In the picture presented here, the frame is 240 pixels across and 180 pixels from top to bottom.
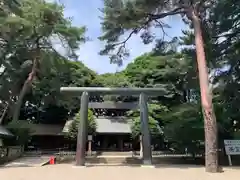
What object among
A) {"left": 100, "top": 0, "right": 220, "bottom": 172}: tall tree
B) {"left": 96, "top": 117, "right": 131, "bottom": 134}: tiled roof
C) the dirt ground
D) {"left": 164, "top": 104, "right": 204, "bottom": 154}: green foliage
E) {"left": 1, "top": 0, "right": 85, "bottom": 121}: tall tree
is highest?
{"left": 1, "top": 0, "right": 85, "bottom": 121}: tall tree

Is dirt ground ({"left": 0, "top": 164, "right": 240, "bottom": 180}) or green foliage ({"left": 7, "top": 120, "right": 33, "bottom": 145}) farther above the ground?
green foliage ({"left": 7, "top": 120, "right": 33, "bottom": 145})

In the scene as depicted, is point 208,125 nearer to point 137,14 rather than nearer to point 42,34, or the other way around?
point 137,14

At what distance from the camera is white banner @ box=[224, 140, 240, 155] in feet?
55.0

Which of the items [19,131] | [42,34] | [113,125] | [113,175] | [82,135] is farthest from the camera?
[113,125]

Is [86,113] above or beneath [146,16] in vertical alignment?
beneath

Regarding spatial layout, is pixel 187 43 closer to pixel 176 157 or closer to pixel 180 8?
pixel 180 8

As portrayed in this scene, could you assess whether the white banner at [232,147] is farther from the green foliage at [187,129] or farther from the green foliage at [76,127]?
the green foliage at [76,127]

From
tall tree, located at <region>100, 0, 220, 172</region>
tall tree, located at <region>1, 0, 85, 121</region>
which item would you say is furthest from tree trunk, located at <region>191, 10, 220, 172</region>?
tall tree, located at <region>1, 0, 85, 121</region>

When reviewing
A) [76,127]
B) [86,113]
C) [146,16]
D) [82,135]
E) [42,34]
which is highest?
[42,34]

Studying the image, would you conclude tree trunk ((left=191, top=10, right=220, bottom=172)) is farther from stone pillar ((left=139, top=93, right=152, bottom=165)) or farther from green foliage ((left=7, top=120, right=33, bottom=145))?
green foliage ((left=7, top=120, right=33, bottom=145))

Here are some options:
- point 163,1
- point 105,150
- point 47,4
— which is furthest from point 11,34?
point 105,150

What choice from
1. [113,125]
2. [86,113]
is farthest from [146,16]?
[113,125]

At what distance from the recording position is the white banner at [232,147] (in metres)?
16.8

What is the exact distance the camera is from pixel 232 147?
16828 mm
